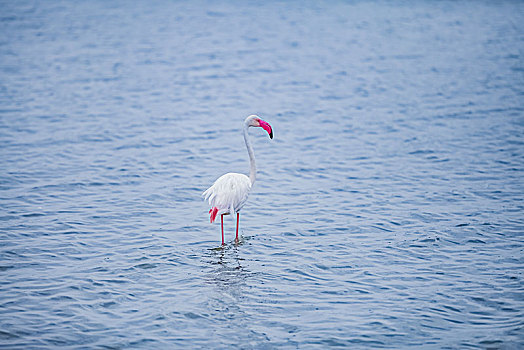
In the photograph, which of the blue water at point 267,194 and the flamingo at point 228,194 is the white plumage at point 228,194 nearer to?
the flamingo at point 228,194

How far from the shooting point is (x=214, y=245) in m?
10.4

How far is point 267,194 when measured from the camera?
12852 millimetres

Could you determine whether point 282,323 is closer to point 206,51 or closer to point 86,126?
point 86,126

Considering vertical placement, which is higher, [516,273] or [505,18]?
[505,18]

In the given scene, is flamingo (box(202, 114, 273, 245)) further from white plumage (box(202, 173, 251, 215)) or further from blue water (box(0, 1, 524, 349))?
blue water (box(0, 1, 524, 349))

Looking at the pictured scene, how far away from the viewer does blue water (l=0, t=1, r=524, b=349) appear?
8055 mm

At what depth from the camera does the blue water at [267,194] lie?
317 inches

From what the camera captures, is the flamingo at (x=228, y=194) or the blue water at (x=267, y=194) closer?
the blue water at (x=267, y=194)

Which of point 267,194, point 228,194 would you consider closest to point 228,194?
point 228,194

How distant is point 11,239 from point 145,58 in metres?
15.6

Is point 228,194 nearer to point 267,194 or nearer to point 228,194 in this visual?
point 228,194

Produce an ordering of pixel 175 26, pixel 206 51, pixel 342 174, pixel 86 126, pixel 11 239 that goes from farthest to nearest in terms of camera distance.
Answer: pixel 175 26
pixel 206 51
pixel 86 126
pixel 342 174
pixel 11 239

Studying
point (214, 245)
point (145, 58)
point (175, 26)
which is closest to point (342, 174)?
point (214, 245)

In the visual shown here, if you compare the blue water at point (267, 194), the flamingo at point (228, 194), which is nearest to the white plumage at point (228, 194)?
the flamingo at point (228, 194)
